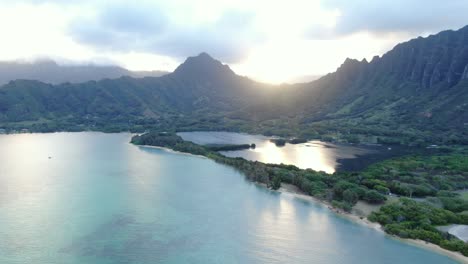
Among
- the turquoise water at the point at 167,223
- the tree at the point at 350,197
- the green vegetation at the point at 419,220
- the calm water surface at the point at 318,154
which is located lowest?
the turquoise water at the point at 167,223

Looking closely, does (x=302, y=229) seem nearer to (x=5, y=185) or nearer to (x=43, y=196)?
(x=43, y=196)

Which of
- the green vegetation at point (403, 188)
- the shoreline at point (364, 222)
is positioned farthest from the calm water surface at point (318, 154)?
the shoreline at point (364, 222)

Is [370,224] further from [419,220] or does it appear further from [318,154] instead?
[318,154]

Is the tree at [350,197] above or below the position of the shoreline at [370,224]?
above

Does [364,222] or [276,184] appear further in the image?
[276,184]

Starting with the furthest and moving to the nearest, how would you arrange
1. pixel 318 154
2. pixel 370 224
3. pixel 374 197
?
pixel 318 154, pixel 374 197, pixel 370 224

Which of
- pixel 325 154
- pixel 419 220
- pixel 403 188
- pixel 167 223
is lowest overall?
pixel 167 223

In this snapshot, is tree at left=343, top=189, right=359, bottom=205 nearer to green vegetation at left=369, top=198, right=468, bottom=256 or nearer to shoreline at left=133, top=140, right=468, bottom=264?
shoreline at left=133, top=140, right=468, bottom=264

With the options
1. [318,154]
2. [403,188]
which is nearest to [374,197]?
[403,188]

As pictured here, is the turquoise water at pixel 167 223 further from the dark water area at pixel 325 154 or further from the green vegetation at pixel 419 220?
the dark water area at pixel 325 154

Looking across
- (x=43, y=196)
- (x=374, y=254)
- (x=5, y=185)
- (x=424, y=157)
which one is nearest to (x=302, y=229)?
(x=374, y=254)
